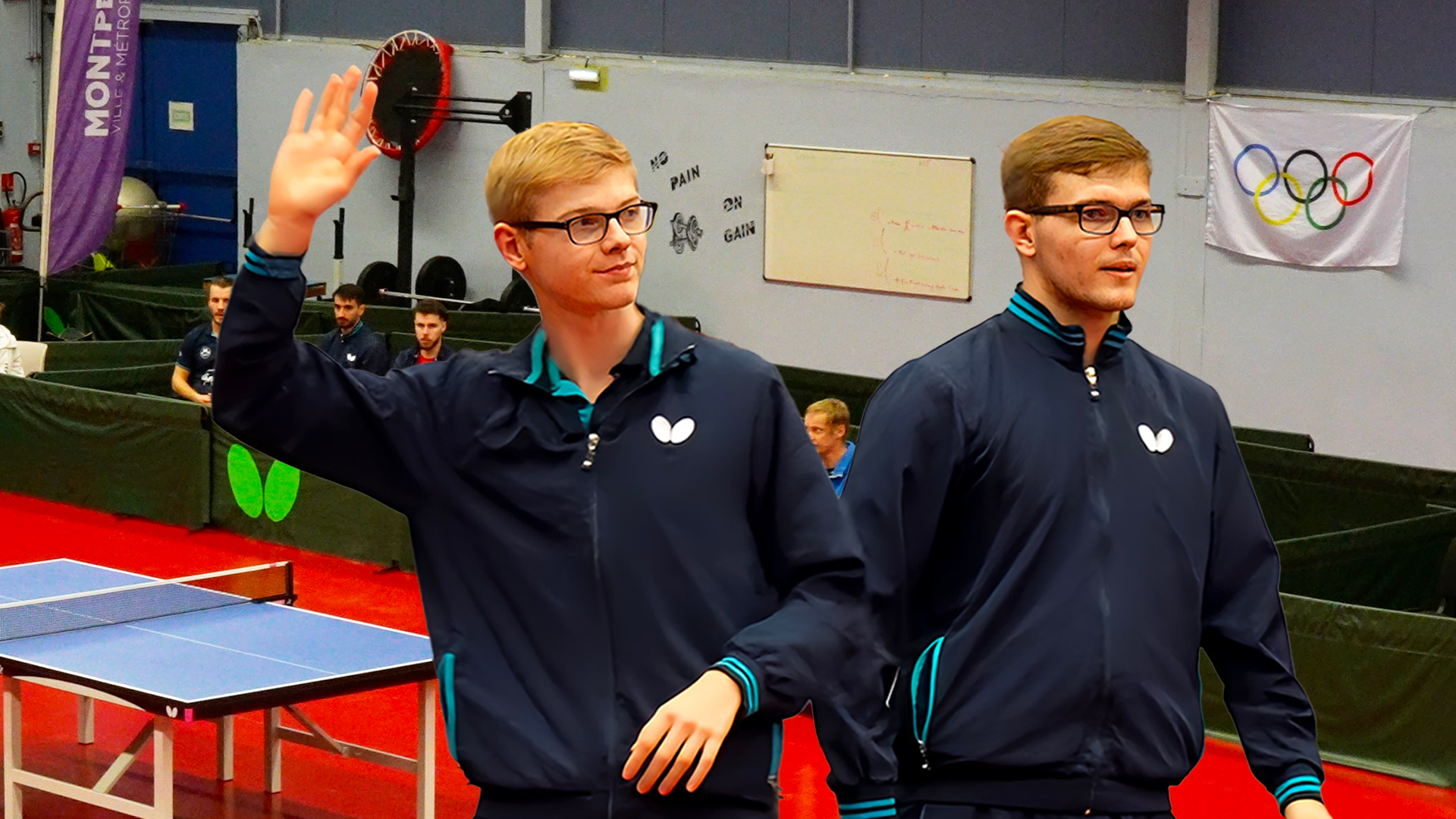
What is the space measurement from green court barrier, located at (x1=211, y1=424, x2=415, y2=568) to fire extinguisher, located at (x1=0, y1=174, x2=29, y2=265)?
1087cm

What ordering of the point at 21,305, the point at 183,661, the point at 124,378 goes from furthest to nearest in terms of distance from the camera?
the point at 21,305 → the point at 124,378 → the point at 183,661

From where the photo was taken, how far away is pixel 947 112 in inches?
594

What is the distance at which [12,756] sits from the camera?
21.6ft

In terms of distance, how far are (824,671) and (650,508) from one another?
31 cm

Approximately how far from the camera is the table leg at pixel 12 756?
6.54 meters

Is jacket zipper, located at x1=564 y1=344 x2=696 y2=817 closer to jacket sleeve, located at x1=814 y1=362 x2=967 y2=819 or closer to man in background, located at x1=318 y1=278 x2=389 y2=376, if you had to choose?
jacket sleeve, located at x1=814 y1=362 x2=967 y2=819

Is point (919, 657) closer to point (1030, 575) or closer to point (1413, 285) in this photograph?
point (1030, 575)

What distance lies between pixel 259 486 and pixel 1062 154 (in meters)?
9.13

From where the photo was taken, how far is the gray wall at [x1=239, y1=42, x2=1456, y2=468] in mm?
12797

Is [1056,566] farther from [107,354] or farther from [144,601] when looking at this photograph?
[107,354]

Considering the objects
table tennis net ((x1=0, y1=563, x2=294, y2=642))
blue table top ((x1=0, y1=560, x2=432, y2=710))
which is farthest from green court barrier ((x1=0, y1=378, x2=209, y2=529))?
blue table top ((x1=0, y1=560, x2=432, y2=710))

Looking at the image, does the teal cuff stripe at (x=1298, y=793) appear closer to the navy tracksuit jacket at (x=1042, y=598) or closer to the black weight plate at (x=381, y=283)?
the navy tracksuit jacket at (x=1042, y=598)

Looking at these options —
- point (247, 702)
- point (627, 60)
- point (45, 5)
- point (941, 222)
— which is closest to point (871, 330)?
point (941, 222)

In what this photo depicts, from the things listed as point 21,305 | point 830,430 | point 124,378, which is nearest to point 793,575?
point 830,430
